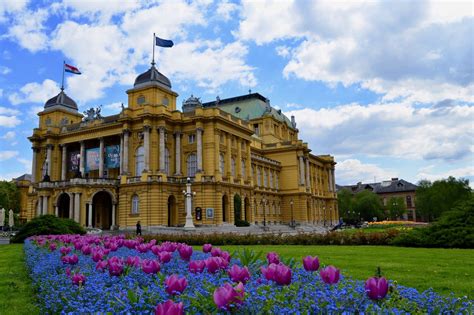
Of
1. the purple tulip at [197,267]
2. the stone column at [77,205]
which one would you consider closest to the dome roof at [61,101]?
the stone column at [77,205]

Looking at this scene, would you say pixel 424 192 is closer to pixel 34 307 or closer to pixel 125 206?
pixel 125 206

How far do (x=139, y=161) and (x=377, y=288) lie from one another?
50.6m

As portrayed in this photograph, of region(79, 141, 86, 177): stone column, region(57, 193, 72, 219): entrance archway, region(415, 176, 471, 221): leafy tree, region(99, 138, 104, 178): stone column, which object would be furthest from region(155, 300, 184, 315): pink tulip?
region(415, 176, 471, 221): leafy tree

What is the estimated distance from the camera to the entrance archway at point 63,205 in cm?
5488

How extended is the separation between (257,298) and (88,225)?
167 feet

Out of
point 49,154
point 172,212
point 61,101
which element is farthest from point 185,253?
point 61,101

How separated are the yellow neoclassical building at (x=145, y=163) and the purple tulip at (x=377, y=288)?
151 ft

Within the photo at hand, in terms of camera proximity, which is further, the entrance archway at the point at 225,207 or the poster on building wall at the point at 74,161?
the poster on building wall at the point at 74,161

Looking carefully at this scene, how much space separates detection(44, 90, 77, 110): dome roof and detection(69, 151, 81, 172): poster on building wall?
376 inches

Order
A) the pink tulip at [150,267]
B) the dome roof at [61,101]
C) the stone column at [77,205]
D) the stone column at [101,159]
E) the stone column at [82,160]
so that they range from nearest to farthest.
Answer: the pink tulip at [150,267], the stone column at [77,205], the stone column at [101,159], the stone column at [82,160], the dome roof at [61,101]

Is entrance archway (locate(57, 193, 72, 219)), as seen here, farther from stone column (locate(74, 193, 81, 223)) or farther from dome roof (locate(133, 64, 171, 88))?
dome roof (locate(133, 64, 171, 88))

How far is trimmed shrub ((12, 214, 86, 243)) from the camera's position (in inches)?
1144

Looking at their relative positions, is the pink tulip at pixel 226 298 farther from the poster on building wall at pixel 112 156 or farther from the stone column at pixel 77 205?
the poster on building wall at pixel 112 156

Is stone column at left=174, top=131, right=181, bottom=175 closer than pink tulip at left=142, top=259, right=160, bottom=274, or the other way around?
pink tulip at left=142, top=259, right=160, bottom=274
